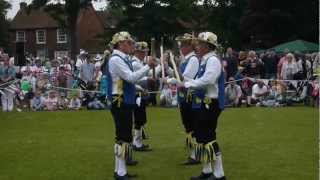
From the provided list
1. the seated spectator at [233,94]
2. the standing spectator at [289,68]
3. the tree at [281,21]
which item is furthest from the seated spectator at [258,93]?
the tree at [281,21]

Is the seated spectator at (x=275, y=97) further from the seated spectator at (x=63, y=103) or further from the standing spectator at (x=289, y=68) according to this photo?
the seated spectator at (x=63, y=103)

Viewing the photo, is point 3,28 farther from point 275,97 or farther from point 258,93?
point 275,97

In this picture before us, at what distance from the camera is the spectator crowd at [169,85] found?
22.3m

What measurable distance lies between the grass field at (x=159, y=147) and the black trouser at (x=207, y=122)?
83 centimetres

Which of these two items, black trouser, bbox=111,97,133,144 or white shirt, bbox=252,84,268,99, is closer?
black trouser, bbox=111,97,133,144

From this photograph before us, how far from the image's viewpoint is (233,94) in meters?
22.6

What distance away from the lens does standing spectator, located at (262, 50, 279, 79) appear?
24516 millimetres

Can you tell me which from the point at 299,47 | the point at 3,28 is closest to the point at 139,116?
the point at 299,47

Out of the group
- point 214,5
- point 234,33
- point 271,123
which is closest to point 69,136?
point 271,123

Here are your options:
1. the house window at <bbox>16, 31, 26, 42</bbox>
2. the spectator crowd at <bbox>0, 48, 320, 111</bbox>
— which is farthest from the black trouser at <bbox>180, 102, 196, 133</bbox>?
the house window at <bbox>16, 31, 26, 42</bbox>

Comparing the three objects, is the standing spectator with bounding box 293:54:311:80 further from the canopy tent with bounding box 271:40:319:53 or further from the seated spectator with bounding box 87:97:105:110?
the seated spectator with bounding box 87:97:105:110

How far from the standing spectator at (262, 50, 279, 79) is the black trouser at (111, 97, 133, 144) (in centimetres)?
1528

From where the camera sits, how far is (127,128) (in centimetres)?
980

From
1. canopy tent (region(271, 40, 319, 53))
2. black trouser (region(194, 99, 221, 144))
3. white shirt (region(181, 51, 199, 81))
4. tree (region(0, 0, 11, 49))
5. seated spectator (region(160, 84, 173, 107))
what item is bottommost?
black trouser (region(194, 99, 221, 144))
